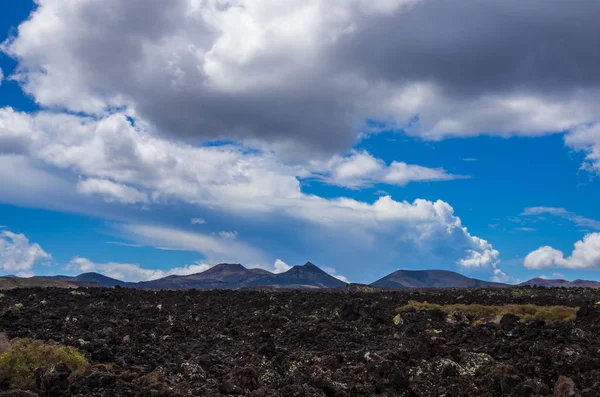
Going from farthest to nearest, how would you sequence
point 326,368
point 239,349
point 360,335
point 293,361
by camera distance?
point 360,335 < point 239,349 < point 293,361 < point 326,368

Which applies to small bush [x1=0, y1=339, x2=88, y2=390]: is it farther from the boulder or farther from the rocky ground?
the boulder

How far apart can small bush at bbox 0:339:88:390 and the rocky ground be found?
65 centimetres

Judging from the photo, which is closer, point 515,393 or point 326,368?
point 515,393

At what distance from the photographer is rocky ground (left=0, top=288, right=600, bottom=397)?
43.8ft

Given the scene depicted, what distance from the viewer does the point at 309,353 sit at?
1945cm

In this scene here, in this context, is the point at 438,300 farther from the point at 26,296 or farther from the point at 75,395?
the point at 75,395

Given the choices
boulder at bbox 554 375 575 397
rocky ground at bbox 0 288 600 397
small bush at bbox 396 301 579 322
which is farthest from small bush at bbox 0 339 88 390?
small bush at bbox 396 301 579 322

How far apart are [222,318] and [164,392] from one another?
69.4 feet

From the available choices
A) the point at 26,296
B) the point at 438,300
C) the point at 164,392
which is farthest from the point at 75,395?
the point at 438,300

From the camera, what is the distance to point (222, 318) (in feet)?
109

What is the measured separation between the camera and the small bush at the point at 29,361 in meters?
14.1

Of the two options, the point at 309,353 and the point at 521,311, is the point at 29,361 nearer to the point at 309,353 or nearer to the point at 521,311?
the point at 309,353

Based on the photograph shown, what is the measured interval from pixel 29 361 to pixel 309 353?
8960 mm

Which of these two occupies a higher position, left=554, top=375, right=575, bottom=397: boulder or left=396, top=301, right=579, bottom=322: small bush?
left=396, top=301, right=579, bottom=322: small bush
